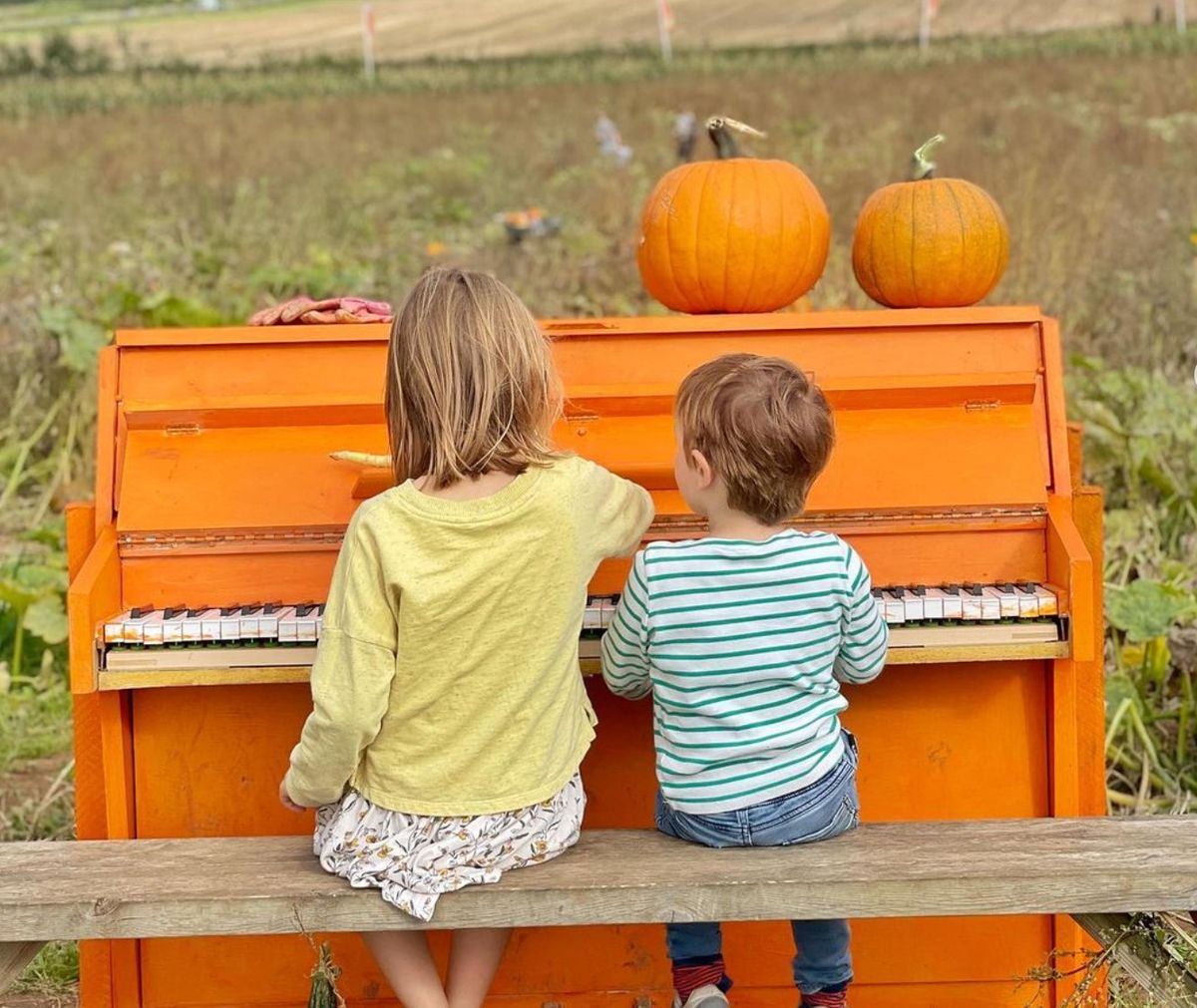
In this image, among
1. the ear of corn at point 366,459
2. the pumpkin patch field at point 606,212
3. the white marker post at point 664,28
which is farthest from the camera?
the white marker post at point 664,28

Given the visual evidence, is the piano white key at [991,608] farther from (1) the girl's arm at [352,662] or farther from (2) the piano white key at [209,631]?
(2) the piano white key at [209,631]

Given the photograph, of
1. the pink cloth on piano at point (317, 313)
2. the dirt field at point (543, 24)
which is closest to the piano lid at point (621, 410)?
the pink cloth on piano at point (317, 313)

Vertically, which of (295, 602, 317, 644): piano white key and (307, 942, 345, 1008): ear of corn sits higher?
(295, 602, 317, 644): piano white key

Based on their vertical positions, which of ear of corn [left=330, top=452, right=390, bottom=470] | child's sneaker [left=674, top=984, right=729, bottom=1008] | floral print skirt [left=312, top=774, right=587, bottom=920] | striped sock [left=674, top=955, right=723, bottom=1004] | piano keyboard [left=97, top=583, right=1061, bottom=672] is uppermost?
ear of corn [left=330, top=452, right=390, bottom=470]

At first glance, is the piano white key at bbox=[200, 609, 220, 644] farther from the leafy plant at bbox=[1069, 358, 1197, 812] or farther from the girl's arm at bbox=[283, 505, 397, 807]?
the leafy plant at bbox=[1069, 358, 1197, 812]

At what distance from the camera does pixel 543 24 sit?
15172 mm

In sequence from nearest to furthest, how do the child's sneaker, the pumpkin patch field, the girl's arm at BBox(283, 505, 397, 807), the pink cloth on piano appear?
the girl's arm at BBox(283, 505, 397, 807) → the child's sneaker → the pink cloth on piano → the pumpkin patch field

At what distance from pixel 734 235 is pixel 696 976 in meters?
1.69

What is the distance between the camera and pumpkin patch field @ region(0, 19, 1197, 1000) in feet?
16.4

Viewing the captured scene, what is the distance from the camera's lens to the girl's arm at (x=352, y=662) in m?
2.77

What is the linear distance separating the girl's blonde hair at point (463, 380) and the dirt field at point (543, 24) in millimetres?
12909

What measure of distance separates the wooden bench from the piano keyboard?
0.43m

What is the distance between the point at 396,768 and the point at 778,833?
728mm

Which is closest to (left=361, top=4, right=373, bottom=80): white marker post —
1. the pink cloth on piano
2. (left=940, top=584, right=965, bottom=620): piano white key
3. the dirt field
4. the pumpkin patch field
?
the dirt field
